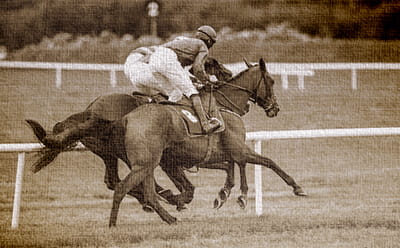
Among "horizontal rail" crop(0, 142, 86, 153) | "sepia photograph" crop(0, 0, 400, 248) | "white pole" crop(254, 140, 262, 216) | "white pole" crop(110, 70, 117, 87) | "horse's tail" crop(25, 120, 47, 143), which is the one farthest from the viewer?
"white pole" crop(110, 70, 117, 87)

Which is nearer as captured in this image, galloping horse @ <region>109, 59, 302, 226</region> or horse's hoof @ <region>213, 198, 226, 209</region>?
galloping horse @ <region>109, 59, 302, 226</region>

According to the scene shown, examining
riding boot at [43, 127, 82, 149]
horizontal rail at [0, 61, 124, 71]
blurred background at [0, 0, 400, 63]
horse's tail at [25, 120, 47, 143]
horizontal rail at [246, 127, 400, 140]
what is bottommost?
horizontal rail at [246, 127, 400, 140]

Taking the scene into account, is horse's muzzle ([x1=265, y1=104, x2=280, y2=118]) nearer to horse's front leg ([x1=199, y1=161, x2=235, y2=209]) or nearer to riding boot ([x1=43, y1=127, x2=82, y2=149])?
horse's front leg ([x1=199, y1=161, x2=235, y2=209])

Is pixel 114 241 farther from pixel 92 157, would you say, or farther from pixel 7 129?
pixel 7 129

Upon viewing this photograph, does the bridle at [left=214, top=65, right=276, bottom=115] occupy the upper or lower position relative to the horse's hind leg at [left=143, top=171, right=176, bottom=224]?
upper

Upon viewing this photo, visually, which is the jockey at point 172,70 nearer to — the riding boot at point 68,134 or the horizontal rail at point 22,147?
the riding boot at point 68,134

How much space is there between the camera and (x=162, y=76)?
4484 mm

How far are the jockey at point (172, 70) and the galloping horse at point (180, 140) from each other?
204 millimetres

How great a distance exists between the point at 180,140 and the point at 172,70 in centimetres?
58

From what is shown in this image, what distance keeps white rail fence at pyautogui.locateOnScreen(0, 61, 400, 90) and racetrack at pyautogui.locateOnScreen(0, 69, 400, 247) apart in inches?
2.5

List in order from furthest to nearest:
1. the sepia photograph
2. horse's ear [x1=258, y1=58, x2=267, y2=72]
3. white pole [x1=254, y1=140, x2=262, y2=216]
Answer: horse's ear [x1=258, y1=58, x2=267, y2=72] → white pole [x1=254, y1=140, x2=262, y2=216] → the sepia photograph

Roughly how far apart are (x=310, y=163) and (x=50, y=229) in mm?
2327

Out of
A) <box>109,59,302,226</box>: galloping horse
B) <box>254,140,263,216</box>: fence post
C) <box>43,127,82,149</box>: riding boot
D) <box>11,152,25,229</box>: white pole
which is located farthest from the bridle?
<box>11,152,25,229</box>: white pole

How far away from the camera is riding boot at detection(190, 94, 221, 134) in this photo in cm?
439
